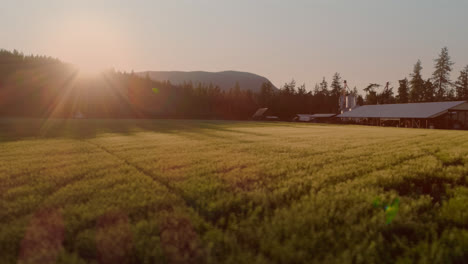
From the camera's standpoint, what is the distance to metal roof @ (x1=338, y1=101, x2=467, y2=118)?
37422mm

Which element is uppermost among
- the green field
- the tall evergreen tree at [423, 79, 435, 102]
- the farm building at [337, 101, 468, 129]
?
the tall evergreen tree at [423, 79, 435, 102]

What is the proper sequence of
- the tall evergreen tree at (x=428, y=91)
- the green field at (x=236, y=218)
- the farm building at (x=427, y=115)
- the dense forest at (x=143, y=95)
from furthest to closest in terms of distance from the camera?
the tall evergreen tree at (x=428, y=91) → the dense forest at (x=143, y=95) → the farm building at (x=427, y=115) → the green field at (x=236, y=218)

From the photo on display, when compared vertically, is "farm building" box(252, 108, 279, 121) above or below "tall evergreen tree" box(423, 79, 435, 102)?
below

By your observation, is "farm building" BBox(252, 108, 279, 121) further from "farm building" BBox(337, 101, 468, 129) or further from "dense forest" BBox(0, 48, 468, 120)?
"farm building" BBox(337, 101, 468, 129)

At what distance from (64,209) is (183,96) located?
93.6 meters

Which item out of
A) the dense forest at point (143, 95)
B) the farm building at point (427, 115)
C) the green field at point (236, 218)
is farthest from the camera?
the dense forest at point (143, 95)

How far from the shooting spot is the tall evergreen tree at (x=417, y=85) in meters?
76.3

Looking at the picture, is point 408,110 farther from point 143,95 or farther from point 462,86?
point 143,95

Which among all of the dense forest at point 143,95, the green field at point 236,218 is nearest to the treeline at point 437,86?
the dense forest at point 143,95

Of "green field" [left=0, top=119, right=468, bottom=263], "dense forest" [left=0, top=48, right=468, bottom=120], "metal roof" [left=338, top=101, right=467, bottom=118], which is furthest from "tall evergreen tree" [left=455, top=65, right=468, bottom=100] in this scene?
"green field" [left=0, top=119, right=468, bottom=263]

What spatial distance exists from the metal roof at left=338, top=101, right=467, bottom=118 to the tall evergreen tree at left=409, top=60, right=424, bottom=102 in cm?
3616

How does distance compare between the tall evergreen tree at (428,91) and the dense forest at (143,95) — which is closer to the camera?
the dense forest at (143,95)

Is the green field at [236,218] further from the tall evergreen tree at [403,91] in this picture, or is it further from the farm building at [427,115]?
the tall evergreen tree at [403,91]

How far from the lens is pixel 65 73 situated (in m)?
72.6
